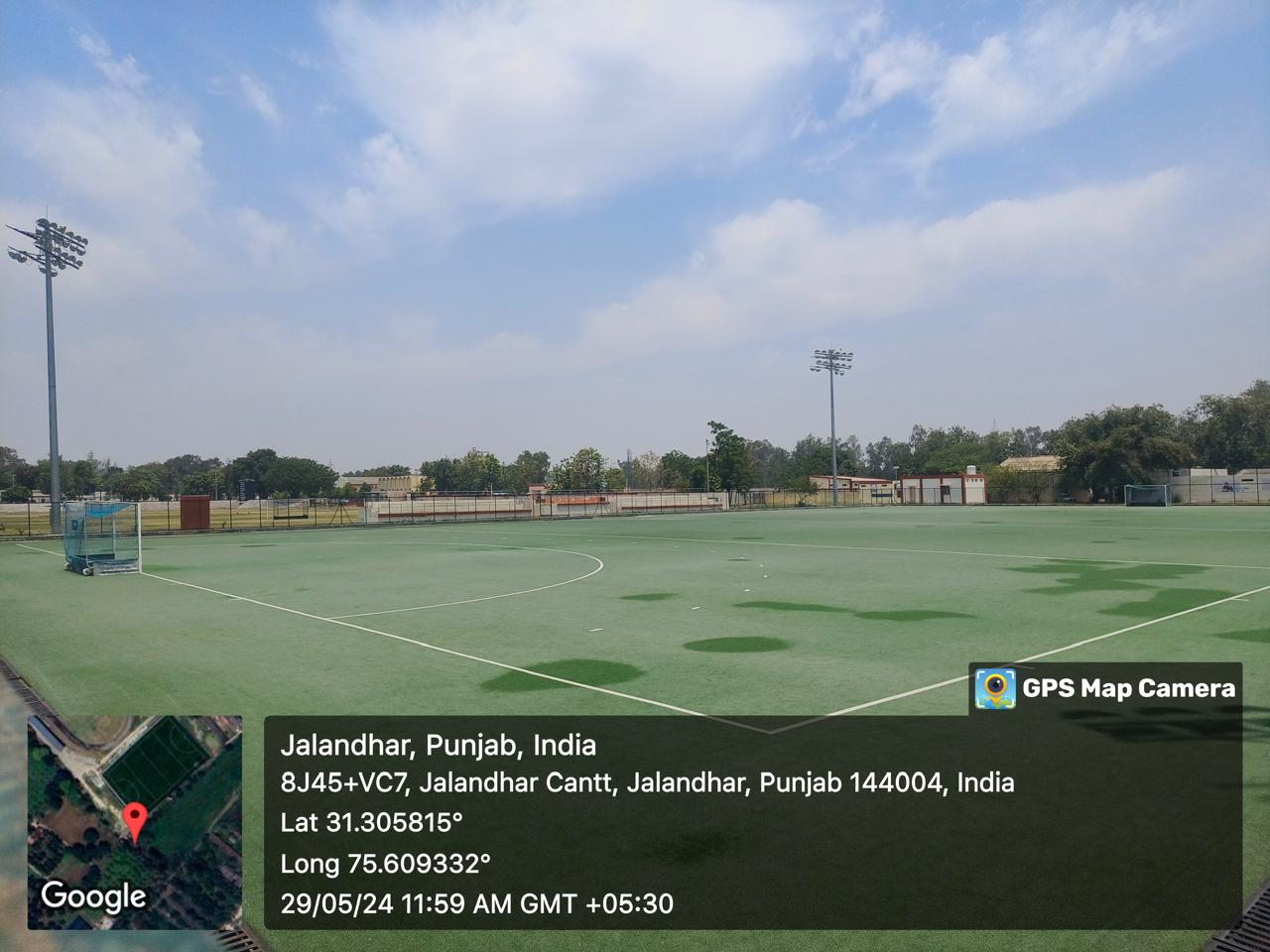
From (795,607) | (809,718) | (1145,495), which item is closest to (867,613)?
(795,607)

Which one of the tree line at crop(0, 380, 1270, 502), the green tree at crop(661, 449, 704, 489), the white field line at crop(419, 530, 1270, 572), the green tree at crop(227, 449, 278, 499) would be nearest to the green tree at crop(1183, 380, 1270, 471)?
the tree line at crop(0, 380, 1270, 502)

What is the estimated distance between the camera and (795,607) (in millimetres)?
16469

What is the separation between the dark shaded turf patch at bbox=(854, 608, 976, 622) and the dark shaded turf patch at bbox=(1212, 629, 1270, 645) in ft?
12.0

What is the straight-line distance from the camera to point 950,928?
490 cm

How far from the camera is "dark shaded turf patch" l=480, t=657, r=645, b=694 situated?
10.5 metres

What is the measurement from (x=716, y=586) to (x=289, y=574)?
12316mm

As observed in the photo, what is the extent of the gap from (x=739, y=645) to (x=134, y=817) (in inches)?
380

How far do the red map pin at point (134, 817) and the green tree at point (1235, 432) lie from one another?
10239 centimetres

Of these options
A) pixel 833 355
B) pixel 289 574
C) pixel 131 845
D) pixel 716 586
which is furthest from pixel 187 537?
pixel 833 355

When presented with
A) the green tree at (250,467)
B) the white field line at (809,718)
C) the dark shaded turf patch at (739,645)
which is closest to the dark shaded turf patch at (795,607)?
the dark shaded turf patch at (739,645)

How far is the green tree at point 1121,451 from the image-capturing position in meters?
76.6

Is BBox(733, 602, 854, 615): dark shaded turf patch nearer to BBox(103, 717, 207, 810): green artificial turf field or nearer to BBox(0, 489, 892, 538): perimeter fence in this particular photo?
BBox(103, 717, 207, 810): green artificial turf field

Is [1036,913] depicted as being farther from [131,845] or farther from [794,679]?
[794,679]

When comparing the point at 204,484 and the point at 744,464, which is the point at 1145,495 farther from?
the point at 204,484
